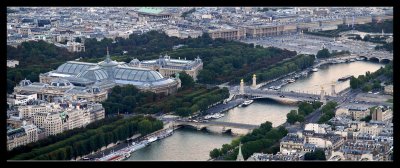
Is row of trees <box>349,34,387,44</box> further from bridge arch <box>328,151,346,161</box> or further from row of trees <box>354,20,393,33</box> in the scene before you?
bridge arch <box>328,151,346,161</box>

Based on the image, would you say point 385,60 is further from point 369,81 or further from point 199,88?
point 199,88

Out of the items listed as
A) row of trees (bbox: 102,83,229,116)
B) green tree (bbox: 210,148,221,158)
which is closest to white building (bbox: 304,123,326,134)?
green tree (bbox: 210,148,221,158)

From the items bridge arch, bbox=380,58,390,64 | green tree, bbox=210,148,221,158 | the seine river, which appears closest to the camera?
green tree, bbox=210,148,221,158

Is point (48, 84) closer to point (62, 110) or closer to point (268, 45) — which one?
point (62, 110)

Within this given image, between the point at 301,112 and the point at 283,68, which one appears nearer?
the point at 301,112

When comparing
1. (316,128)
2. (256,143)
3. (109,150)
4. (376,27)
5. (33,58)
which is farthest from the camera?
(376,27)

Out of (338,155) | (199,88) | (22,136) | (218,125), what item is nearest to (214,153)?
(338,155)
